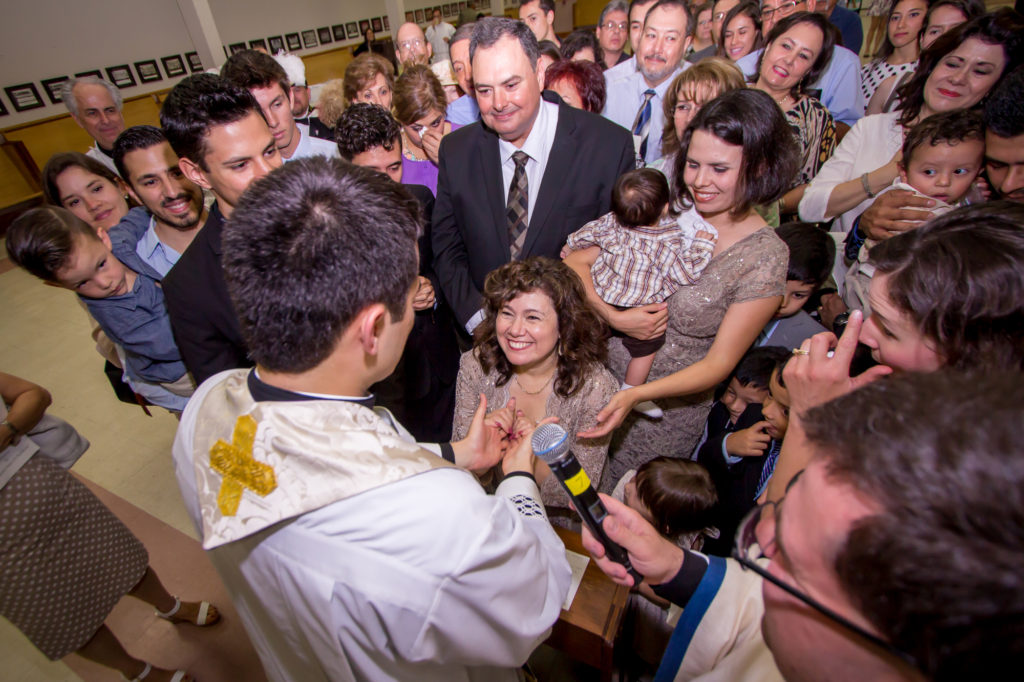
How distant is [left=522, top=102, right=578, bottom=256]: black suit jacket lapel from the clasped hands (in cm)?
99

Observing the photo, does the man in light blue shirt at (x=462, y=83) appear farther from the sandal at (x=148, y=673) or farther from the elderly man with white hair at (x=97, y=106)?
the sandal at (x=148, y=673)

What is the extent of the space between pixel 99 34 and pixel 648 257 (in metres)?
9.43

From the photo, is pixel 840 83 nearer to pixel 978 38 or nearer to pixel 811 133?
pixel 811 133

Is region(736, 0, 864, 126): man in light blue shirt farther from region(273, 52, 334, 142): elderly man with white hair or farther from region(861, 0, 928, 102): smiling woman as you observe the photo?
region(273, 52, 334, 142): elderly man with white hair

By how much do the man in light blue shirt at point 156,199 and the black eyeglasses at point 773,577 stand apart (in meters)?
2.64

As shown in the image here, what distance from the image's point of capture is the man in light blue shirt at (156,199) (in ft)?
7.02

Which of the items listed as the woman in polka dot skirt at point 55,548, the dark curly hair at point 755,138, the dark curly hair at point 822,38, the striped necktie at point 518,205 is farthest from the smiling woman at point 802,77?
the woman in polka dot skirt at point 55,548

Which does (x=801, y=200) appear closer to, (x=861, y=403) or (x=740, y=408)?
(x=740, y=408)

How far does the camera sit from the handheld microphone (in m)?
1.05

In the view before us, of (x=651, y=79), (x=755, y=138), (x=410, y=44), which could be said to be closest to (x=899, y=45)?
(x=651, y=79)

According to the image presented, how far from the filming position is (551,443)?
106 cm

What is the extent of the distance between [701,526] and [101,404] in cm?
492

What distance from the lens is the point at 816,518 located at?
2.10ft

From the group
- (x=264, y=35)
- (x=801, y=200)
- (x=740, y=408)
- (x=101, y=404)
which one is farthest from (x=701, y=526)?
(x=264, y=35)
